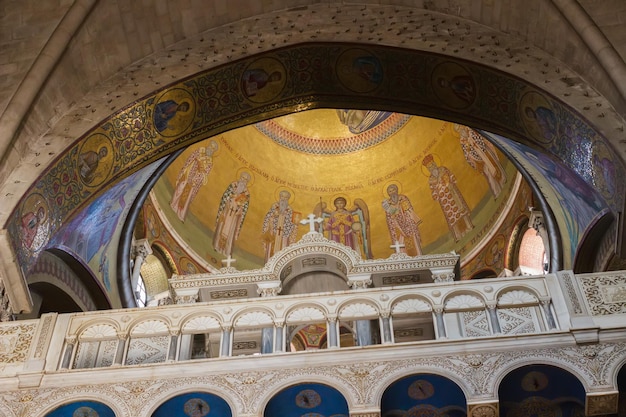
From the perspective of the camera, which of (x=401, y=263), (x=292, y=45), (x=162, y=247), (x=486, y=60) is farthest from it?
(x=162, y=247)

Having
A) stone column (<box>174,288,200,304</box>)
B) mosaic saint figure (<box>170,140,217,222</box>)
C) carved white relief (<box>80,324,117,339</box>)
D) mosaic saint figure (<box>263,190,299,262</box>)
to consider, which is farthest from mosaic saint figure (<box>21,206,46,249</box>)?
mosaic saint figure (<box>263,190,299,262</box>)

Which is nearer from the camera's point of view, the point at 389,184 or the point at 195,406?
the point at 195,406

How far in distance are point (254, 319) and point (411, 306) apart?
2099 mm

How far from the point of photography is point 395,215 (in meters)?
21.3

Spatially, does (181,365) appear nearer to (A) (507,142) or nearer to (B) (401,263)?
(B) (401,263)

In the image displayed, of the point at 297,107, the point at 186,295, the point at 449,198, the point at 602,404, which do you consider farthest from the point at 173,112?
the point at 449,198

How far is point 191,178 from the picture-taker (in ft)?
66.5

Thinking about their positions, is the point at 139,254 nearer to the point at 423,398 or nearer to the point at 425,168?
the point at 425,168

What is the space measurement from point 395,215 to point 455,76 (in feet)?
29.9

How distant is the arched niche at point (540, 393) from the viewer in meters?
9.39

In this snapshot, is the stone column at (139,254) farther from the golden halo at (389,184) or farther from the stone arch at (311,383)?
the stone arch at (311,383)

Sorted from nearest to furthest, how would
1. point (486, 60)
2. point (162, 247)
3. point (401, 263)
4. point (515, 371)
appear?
point (515, 371)
point (486, 60)
point (401, 263)
point (162, 247)

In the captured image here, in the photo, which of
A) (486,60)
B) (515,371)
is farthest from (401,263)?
(515,371)

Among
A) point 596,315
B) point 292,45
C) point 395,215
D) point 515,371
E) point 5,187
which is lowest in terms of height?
point 515,371
